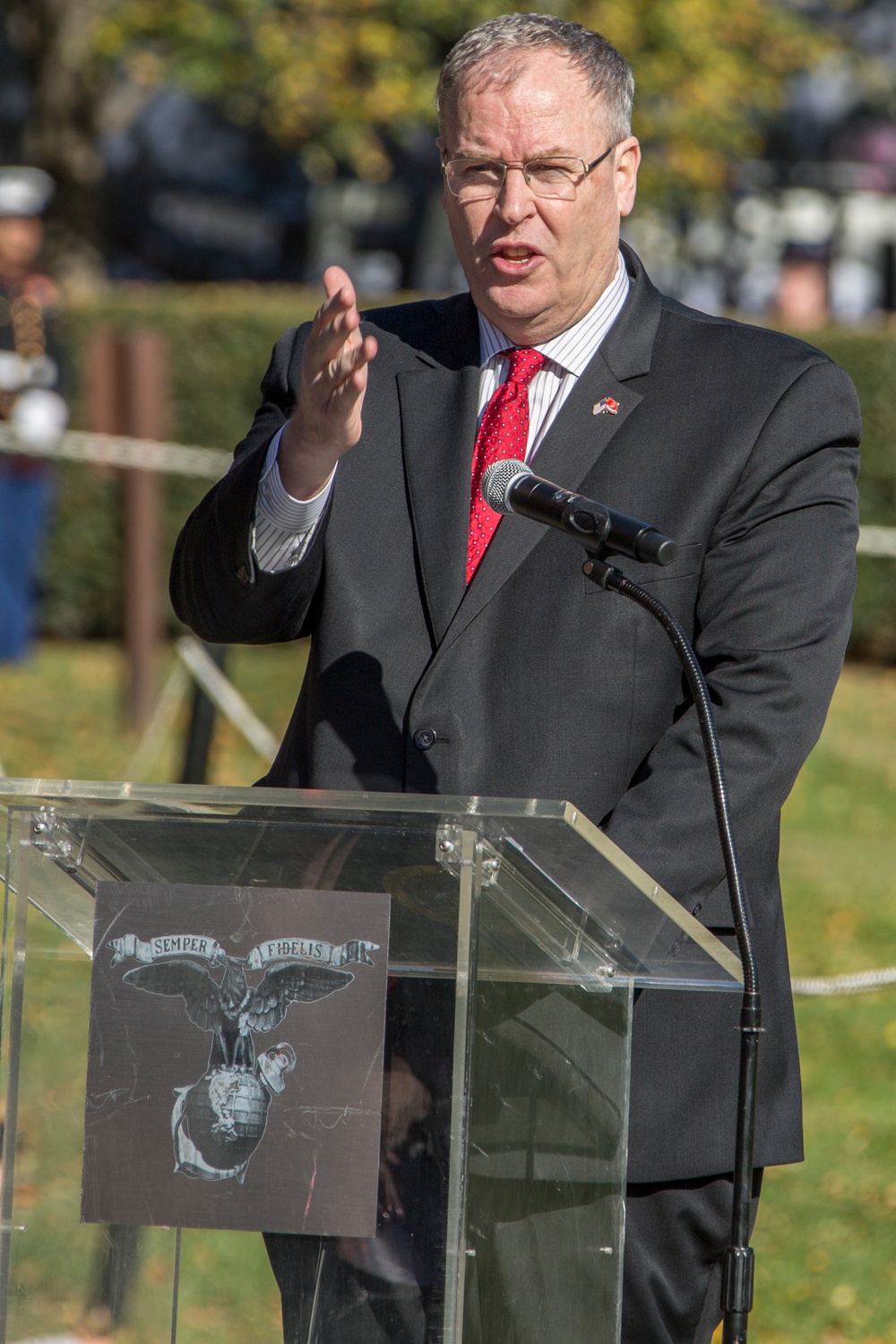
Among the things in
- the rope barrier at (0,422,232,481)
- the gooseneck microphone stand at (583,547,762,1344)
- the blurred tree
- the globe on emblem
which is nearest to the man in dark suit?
the gooseneck microphone stand at (583,547,762,1344)

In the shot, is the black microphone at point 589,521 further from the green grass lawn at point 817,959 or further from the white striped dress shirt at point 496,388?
the green grass lawn at point 817,959

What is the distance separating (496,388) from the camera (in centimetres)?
252

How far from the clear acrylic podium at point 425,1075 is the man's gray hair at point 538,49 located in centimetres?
115

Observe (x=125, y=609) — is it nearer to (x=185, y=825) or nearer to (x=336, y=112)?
(x=336, y=112)

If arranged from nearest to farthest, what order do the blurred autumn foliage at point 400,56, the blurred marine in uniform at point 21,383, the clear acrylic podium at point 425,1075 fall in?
Result: 1. the clear acrylic podium at point 425,1075
2. the blurred marine in uniform at point 21,383
3. the blurred autumn foliage at point 400,56

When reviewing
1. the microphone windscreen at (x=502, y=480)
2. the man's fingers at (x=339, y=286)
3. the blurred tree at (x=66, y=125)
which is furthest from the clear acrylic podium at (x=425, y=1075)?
the blurred tree at (x=66, y=125)

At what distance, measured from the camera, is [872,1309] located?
4191mm

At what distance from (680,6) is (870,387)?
3.23 meters

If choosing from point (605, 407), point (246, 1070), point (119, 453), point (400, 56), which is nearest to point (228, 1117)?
point (246, 1070)

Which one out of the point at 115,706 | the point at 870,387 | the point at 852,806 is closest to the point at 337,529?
the point at 852,806

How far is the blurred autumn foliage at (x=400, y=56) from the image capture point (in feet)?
38.2

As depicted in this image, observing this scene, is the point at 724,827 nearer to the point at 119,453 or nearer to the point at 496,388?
the point at 496,388

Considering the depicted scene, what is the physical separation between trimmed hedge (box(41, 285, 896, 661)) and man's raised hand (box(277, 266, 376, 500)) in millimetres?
8068

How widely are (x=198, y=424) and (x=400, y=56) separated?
3.38 m
